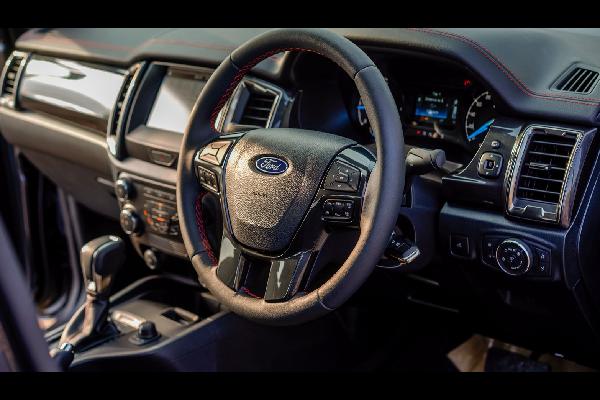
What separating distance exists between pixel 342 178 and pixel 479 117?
46 centimetres

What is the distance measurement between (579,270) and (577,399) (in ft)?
1.11

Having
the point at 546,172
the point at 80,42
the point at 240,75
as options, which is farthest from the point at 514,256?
the point at 80,42

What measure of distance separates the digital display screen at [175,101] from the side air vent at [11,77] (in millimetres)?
804

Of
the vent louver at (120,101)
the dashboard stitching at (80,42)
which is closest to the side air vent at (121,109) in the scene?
the vent louver at (120,101)

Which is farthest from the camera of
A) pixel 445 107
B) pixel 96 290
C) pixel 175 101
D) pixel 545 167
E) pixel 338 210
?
pixel 175 101

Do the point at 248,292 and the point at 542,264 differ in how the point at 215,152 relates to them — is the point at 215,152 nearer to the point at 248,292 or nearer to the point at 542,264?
the point at 248,292

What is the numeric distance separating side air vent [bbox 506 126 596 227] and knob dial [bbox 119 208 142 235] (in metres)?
1.07

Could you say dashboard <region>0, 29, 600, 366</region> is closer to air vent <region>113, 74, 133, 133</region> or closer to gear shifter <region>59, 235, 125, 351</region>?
air vent <region>113, 74, 133, 133</region>

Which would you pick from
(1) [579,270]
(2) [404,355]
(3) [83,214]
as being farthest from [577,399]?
(3) [83,214]

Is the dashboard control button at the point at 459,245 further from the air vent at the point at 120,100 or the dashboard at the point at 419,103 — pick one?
the air vent at the point at 120,100

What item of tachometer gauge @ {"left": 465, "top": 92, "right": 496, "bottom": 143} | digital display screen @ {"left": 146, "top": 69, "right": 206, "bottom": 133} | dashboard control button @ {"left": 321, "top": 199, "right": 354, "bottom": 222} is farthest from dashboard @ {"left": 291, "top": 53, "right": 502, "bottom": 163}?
dashboard control button @ {"left": 321, "top": 199, "right": 354, "bottom": 222}

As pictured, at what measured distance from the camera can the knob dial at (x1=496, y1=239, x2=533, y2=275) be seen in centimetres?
147

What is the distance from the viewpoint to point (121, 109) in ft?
6.95

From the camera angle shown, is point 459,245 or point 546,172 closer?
point 546,172
